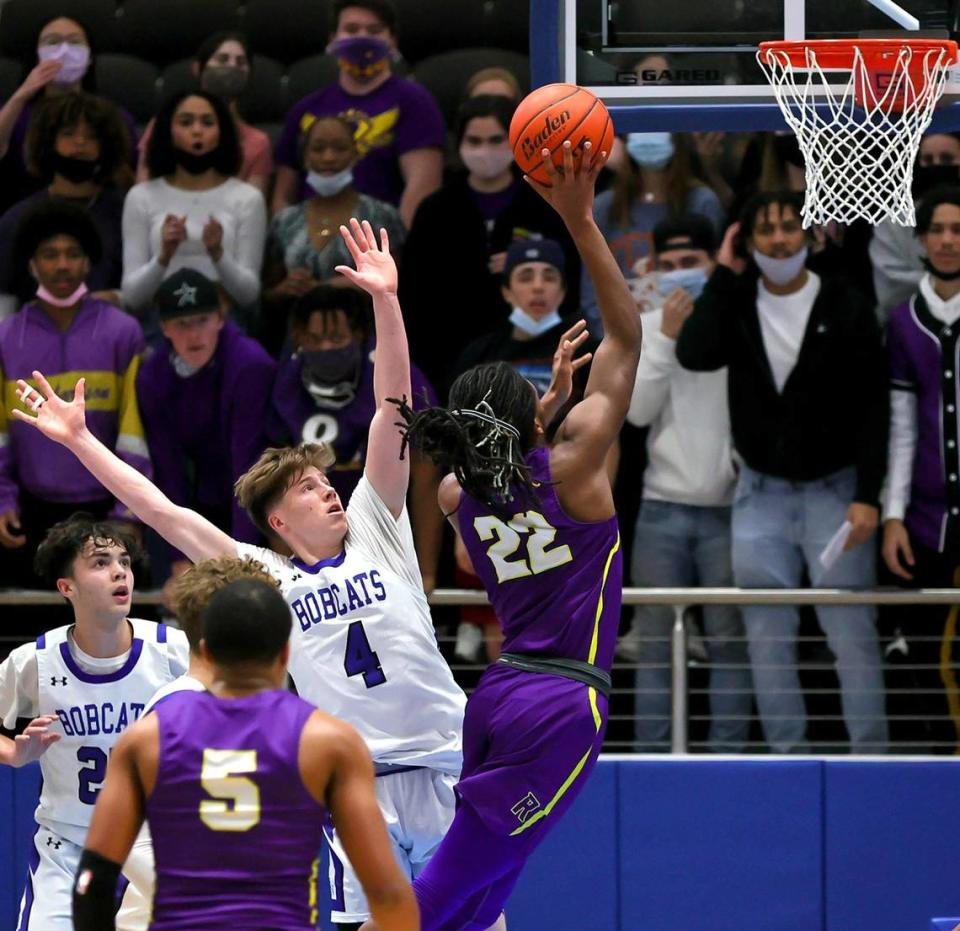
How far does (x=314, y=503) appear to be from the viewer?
18.3ft

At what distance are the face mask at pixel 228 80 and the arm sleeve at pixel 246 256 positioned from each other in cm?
93

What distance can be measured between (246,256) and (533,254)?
4.87 feet

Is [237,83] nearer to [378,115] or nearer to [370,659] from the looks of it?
[378,115]

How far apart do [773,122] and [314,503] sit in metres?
2.10

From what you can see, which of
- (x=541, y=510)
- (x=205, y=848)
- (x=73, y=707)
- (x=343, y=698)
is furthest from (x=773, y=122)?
(x=205, y=848)

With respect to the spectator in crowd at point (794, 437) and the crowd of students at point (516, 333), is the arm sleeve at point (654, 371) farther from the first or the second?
the spectator in crowd at point (794, 437)

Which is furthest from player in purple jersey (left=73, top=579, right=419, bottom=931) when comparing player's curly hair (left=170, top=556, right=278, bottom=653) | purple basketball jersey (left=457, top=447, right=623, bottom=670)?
purple basketball jersey (left=457, top=447, right=623, bottom=670)

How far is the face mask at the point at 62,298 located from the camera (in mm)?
7805

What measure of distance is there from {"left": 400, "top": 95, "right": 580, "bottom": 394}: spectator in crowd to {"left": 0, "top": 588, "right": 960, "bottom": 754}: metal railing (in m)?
1.19

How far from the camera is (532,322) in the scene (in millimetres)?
7406

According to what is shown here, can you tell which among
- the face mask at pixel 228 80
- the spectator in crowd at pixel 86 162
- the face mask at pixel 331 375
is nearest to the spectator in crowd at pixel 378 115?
the face mask at pixel 228 80

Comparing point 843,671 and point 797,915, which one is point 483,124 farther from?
point 797,915

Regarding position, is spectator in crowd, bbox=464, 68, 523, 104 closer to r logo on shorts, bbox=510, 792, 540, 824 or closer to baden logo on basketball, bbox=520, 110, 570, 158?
baden logo on basketball, bbox=520, 110, 570, 158

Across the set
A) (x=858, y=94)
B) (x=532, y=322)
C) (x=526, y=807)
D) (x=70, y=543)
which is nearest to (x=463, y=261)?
(x=532, y=322)
